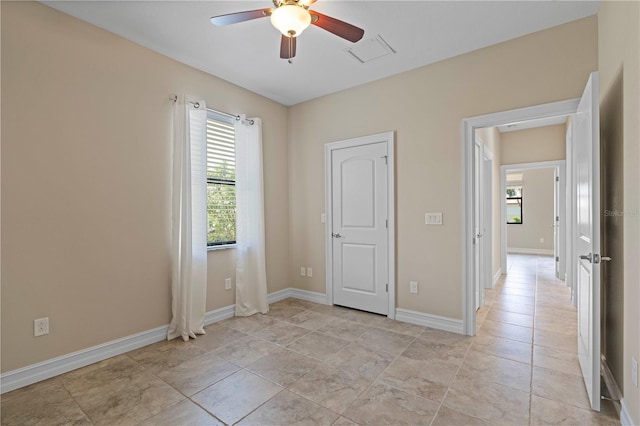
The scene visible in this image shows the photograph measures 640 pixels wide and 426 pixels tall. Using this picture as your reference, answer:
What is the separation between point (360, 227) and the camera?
12.3ft

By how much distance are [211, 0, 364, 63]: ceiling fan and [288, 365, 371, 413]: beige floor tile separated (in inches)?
93.2

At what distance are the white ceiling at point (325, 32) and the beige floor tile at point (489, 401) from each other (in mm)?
2806

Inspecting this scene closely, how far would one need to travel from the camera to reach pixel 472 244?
2979mm

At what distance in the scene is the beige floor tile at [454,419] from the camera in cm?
172

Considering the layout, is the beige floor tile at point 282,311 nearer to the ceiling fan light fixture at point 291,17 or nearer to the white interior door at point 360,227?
the white interior door at point 360,227

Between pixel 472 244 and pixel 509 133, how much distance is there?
13.2ft

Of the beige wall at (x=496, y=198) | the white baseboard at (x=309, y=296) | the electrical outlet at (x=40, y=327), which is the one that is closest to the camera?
the electrical outlet at (x=40, y=327)

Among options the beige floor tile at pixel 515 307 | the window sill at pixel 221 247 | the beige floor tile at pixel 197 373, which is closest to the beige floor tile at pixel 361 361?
the beige floor tile at pixel 197 373

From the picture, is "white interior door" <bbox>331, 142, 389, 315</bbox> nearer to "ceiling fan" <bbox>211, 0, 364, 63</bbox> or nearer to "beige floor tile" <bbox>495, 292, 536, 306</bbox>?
"ceiling fan" <bbox>211, 0, 364, 63</bbox>

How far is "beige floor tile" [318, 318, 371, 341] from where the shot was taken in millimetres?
3008

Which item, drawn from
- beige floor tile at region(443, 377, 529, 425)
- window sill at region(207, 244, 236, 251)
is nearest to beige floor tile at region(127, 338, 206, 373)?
window sill at region(207, 244, 236, 251)

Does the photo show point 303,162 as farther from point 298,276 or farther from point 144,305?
point 144,305

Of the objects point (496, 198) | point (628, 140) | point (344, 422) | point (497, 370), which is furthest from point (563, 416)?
point (496, 198)

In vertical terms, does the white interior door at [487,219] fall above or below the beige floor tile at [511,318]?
above
